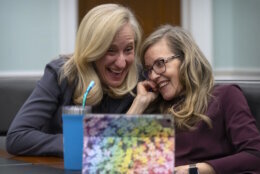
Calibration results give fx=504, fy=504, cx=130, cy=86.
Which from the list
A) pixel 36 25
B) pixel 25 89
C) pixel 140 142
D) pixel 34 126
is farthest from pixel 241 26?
pixel 140 142

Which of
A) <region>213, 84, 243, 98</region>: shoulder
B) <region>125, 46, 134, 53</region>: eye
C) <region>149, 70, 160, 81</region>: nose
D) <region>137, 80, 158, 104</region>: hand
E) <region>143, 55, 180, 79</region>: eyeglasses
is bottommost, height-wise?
<region>137, 80, 158, 104</region>: hand

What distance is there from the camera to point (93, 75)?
2.00 metres

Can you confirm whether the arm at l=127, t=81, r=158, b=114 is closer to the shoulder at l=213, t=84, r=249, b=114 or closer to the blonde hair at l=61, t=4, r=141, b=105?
the blonde hair at l=61, t=4, r=141, b=105

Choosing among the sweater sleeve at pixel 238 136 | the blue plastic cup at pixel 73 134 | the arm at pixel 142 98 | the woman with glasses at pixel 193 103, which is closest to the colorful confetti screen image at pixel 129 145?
the blue plastic cup at pixel 73 134

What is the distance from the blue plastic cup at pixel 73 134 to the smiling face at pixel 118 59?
0.63 meters

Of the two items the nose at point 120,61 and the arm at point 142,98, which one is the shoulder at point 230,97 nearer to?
the arm at point 142,98

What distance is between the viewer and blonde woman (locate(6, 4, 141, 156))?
73.9 inches

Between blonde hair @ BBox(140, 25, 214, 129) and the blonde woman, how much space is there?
11cm

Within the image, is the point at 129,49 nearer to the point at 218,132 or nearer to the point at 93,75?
the point at 93,75

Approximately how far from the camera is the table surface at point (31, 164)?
4.55 feet

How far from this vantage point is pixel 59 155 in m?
1.63

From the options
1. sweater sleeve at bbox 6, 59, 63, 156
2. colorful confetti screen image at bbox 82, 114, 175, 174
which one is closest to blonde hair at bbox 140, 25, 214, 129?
sweater sleeve at bbox 6, 59, 63, 156

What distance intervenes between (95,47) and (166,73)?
0.29 meters

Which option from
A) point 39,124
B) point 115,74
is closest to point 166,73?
point 115,74
